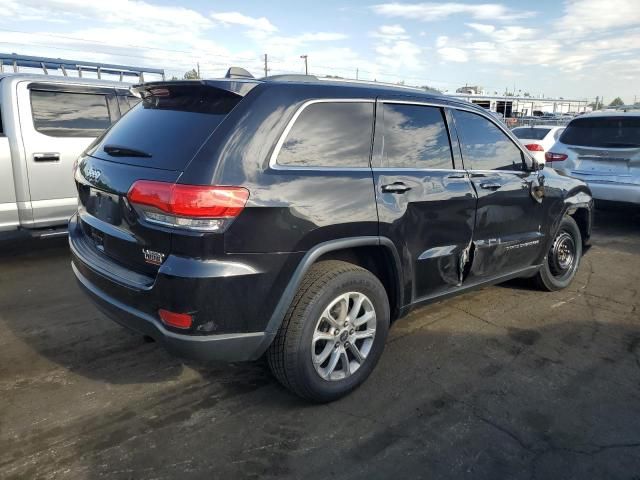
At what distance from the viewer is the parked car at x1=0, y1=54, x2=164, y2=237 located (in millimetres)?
5328

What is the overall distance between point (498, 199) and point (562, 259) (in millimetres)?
1593

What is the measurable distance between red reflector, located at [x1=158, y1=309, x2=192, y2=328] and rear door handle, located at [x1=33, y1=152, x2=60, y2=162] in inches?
150

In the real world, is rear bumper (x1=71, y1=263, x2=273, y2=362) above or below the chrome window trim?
below

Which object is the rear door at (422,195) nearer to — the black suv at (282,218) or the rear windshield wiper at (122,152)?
the black suv at (282,218)

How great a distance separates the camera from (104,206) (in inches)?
116

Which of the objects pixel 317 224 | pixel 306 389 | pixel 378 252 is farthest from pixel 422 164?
pixel 306 389

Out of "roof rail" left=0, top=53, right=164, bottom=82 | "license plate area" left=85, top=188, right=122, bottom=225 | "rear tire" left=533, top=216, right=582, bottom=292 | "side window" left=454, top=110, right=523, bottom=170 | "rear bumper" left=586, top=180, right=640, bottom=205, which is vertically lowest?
"rear tire" left=533, top=216, right=582, bottom=292

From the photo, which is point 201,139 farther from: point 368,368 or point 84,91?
point 84,91

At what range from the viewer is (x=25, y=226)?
18.1 ft

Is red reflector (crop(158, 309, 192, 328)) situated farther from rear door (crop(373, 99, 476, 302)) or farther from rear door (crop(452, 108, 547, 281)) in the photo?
rear door (crop(452, 108, 547, 281))

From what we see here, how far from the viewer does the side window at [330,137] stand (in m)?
2.80

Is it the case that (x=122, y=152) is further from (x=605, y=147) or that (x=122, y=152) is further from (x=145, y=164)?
(x=605, y=147)

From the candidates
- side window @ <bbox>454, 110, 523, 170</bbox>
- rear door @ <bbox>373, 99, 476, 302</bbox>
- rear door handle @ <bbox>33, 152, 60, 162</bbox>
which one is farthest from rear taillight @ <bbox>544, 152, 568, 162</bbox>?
rear door handle @ <bbox>33, 152, 60, 162</bbox>

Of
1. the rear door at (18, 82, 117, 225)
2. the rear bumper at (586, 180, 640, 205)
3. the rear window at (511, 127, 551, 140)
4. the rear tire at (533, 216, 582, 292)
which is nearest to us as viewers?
the rear tire at (533, 216, 582, 292)
